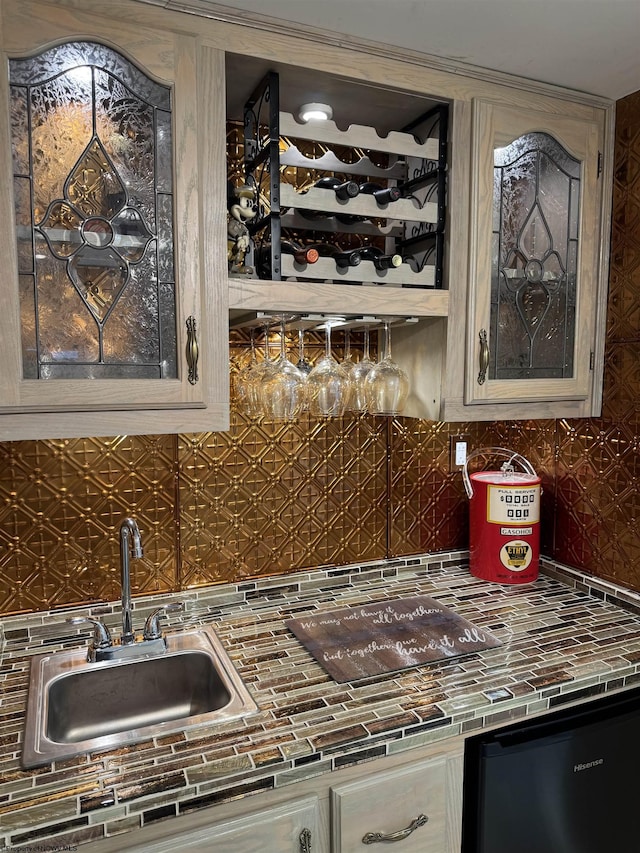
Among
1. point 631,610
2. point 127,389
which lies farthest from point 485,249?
point 631,610

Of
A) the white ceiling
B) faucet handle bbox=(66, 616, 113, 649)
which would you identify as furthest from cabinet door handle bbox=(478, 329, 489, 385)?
faucet handle bbox=(66, 616, 113, 649)

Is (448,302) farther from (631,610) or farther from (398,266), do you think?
(631,610)

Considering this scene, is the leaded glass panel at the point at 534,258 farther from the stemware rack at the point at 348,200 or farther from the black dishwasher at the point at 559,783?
the black dishwasher at the point at 559,783

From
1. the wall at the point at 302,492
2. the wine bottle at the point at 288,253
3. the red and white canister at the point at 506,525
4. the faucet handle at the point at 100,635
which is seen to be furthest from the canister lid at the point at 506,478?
the faucet handle at the point at 100,635

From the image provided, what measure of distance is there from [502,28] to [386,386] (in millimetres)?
879

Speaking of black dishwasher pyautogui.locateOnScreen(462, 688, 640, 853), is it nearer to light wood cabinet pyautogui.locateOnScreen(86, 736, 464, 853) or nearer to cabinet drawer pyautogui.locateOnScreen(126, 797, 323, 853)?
light wood cabinet pyautogui.locateOnScreen(86, 736, 464, 853)

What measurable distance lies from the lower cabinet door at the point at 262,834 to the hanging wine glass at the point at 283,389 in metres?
0.88

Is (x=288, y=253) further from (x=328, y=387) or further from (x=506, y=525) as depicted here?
(x=506, y=525)

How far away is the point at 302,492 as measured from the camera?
6.49ft

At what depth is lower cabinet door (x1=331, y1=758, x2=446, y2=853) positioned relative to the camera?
1.25 m

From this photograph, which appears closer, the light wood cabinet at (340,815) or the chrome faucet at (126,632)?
the light wood cabinet at (340,815)

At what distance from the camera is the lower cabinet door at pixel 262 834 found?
113cm

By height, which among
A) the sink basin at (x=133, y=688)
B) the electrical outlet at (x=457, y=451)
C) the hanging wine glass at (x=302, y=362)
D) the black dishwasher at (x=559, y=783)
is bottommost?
the black dishwasher at (x=559, y=783)

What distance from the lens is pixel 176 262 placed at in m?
1.37
